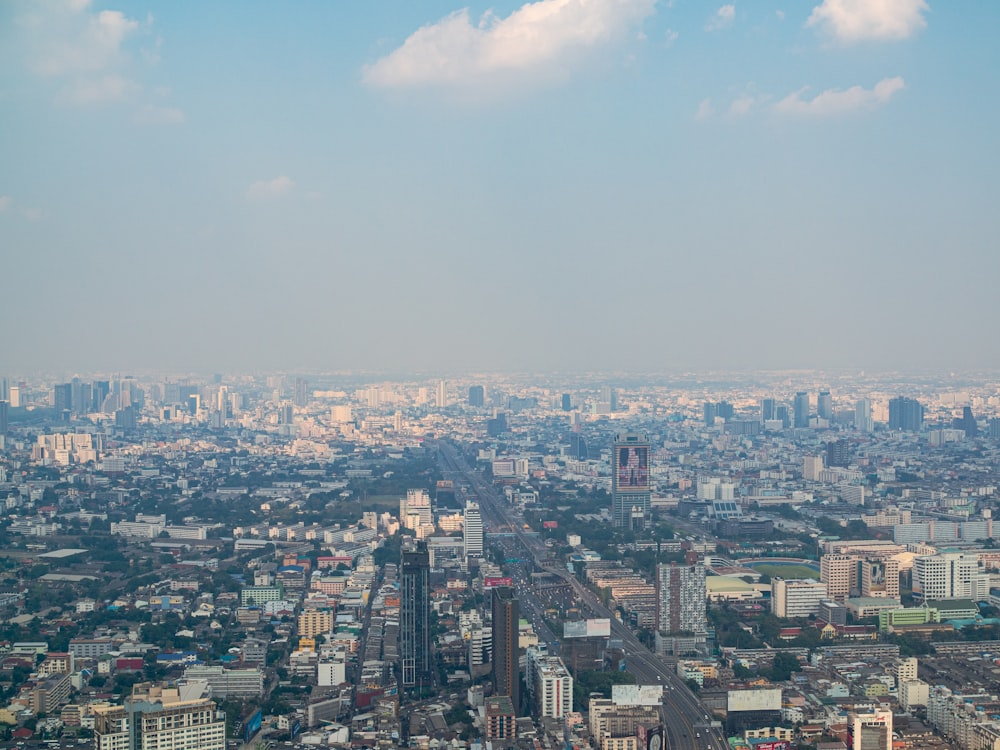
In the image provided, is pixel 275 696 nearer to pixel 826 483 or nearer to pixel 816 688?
pixel 816 688

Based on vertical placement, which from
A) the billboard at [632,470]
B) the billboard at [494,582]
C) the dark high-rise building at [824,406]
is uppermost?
the dark high-rise building at [824,406]

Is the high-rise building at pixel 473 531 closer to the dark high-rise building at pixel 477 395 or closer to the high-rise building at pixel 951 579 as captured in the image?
the high-rise building at pixel 951 579

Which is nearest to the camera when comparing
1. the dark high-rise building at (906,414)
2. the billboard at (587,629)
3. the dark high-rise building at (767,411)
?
the billboard at (587,629)

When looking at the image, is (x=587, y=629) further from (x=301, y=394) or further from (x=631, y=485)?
(x=301, y=394)

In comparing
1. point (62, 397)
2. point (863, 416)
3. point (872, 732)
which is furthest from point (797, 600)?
point (863, 416)

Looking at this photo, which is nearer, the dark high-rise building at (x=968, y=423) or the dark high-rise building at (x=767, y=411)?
the dark high-rise building at (x=968, y=423)

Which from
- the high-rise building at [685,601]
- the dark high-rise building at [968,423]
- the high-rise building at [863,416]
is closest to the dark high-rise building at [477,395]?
the high-rise building at [863,416]

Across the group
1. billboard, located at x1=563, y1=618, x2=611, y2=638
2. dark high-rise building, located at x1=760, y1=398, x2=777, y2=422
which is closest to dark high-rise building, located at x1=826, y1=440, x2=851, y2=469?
dark high-rise building, located at x1=760, y1=398, x2=777, y2=422
